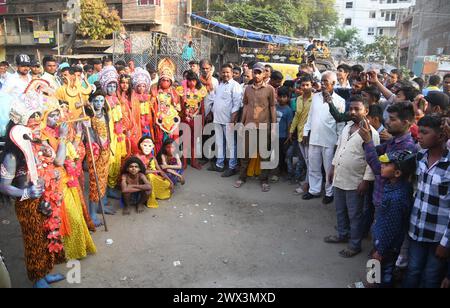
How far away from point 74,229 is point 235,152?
3626mm

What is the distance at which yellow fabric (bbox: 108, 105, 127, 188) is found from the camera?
4922 mm

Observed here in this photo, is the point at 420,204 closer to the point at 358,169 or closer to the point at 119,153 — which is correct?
the point at 358,169

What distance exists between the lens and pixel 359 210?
3.93 m

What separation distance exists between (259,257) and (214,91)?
4.06m

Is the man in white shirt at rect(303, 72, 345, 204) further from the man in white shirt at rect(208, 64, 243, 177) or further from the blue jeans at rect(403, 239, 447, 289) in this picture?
the blue jeans at rect(403, 239, 447, 289)

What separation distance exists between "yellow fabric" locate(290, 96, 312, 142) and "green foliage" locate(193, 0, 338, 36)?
20.9 metres

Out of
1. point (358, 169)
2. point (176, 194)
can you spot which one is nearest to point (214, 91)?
point (176, 194)

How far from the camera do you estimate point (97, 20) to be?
22.7m

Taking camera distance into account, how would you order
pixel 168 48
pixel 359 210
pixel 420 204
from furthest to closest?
pixel 168 48 → pixel 359 210 → pixel 420 204

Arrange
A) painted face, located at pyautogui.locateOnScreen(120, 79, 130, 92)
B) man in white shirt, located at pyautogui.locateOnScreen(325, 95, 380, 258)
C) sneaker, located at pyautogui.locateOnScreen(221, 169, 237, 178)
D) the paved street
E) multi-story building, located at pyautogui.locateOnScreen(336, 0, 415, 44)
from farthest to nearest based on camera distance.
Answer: multi-story building, located at pyautogui.locateOnScreen(336, 0, 415, 44), sneaker, located at pyautogui.locateOnScreen(221, 169, 237, 178), painted face, located at pyautogui.locateOnScreen(120, 79, 130, 92), man in white shirt, located at pyautogui.locateOnScreen(325, 95, 380, 258), the paved street

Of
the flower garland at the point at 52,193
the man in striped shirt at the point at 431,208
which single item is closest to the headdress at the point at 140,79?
the flower garland at the point at 52,193

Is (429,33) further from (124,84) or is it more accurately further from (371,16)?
(124,84)

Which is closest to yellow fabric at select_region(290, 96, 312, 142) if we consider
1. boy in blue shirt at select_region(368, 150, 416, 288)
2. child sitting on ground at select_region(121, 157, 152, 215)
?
child sitting on ground at select_region(121, 157, 152, 215)

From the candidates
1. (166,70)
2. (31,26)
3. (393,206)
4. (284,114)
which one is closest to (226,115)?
(284,114)
